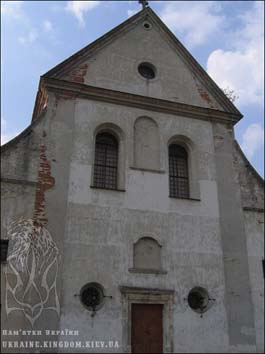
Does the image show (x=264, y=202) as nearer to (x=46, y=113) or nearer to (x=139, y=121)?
(x=139, y=121)

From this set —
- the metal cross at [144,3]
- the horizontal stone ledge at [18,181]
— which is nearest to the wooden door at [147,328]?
the horizontal stone ledge at [18,181]

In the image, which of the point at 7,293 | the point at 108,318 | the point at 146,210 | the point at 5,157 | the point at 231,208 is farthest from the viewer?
the point at 231,208

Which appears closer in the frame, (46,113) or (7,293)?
(7,293)

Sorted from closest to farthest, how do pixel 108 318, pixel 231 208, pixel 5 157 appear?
1. pixel 108 318
2. pixel 5 157
3. pixel 231 208

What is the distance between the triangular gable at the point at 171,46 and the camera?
1373 centimetres

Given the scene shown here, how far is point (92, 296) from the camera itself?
1113cm

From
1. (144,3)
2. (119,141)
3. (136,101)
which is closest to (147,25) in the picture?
(144,3)

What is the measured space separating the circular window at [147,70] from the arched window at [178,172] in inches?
113

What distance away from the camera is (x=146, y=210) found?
12.4 meters

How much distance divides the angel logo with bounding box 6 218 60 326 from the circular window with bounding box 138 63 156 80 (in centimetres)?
712

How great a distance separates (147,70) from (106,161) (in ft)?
13.8

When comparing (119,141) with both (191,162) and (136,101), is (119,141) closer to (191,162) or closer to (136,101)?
(136,101)

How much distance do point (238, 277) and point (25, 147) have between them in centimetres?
768

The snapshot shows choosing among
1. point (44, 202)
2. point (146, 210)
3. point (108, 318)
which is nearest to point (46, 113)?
point (44, 202)
